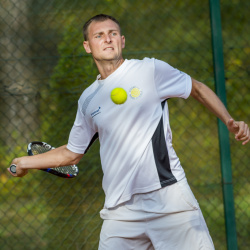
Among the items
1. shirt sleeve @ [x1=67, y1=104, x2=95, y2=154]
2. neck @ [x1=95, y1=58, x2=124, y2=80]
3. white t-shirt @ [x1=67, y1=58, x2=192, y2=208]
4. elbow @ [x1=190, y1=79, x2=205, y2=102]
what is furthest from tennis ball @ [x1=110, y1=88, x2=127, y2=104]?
elbow @ [x1=190, y1=79, x2=205, y2=102]

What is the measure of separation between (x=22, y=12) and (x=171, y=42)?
1289 millimetres

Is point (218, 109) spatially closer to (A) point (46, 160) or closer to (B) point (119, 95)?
(B) point (119, 95)

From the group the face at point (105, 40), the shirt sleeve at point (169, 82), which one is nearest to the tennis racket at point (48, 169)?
the face at point (105, 40)

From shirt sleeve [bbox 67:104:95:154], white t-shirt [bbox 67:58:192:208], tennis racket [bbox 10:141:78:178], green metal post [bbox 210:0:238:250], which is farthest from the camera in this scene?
green metal post [bbox 210:0:238:250]

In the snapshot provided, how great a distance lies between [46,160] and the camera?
10.3 feet

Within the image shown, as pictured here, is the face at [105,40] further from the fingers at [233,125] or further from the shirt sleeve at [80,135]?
the fingers at [233,125]

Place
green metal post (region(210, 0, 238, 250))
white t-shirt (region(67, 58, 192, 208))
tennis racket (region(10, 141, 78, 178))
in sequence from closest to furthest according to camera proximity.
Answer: white t-shirt (region(67, 58, 192, 208)), tennis racket (region(10, 141, 78, 178)), green metal post (region(210, 0, 238, 250))

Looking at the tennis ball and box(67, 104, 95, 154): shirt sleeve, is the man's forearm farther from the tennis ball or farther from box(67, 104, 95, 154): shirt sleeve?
the tennis ball

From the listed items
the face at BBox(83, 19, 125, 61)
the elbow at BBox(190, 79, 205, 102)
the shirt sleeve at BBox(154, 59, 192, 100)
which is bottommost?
the elbow at BBox(190, 79, 205, 102)

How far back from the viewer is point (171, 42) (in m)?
4.71

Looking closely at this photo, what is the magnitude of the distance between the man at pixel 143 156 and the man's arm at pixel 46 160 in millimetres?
296

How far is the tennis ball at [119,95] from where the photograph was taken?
284 cm

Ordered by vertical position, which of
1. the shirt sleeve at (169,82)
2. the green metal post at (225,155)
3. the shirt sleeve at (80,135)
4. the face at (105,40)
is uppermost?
the face at (105,40)

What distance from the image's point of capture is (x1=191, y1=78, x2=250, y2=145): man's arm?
2.73 m
